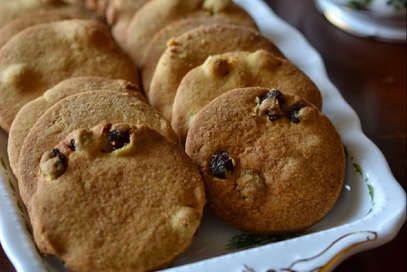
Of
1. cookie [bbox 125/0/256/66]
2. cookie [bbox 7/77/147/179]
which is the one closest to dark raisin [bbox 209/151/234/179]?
cookie [bbox 7/77/147/179]

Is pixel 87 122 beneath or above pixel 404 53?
above

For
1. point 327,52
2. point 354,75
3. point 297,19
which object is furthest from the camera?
point 297,19

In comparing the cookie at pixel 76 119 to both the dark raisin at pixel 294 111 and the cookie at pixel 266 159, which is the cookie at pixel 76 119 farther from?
the dark raisin at pixel 294 111

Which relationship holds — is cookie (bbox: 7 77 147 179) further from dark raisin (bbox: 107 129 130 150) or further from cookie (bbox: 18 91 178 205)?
dark raisin (bbox: 107 129 130 150)

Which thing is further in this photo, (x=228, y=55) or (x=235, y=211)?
(x=228, y=55)

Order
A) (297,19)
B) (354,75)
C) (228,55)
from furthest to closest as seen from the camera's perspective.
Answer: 1. (297,19)
2. (354,75)
3. (228,55)

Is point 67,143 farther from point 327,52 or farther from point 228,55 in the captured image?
point 327,52

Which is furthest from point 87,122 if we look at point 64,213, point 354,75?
point 354,75

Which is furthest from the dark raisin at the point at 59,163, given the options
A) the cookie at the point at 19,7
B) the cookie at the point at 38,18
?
the cookie at the point at 19,7
